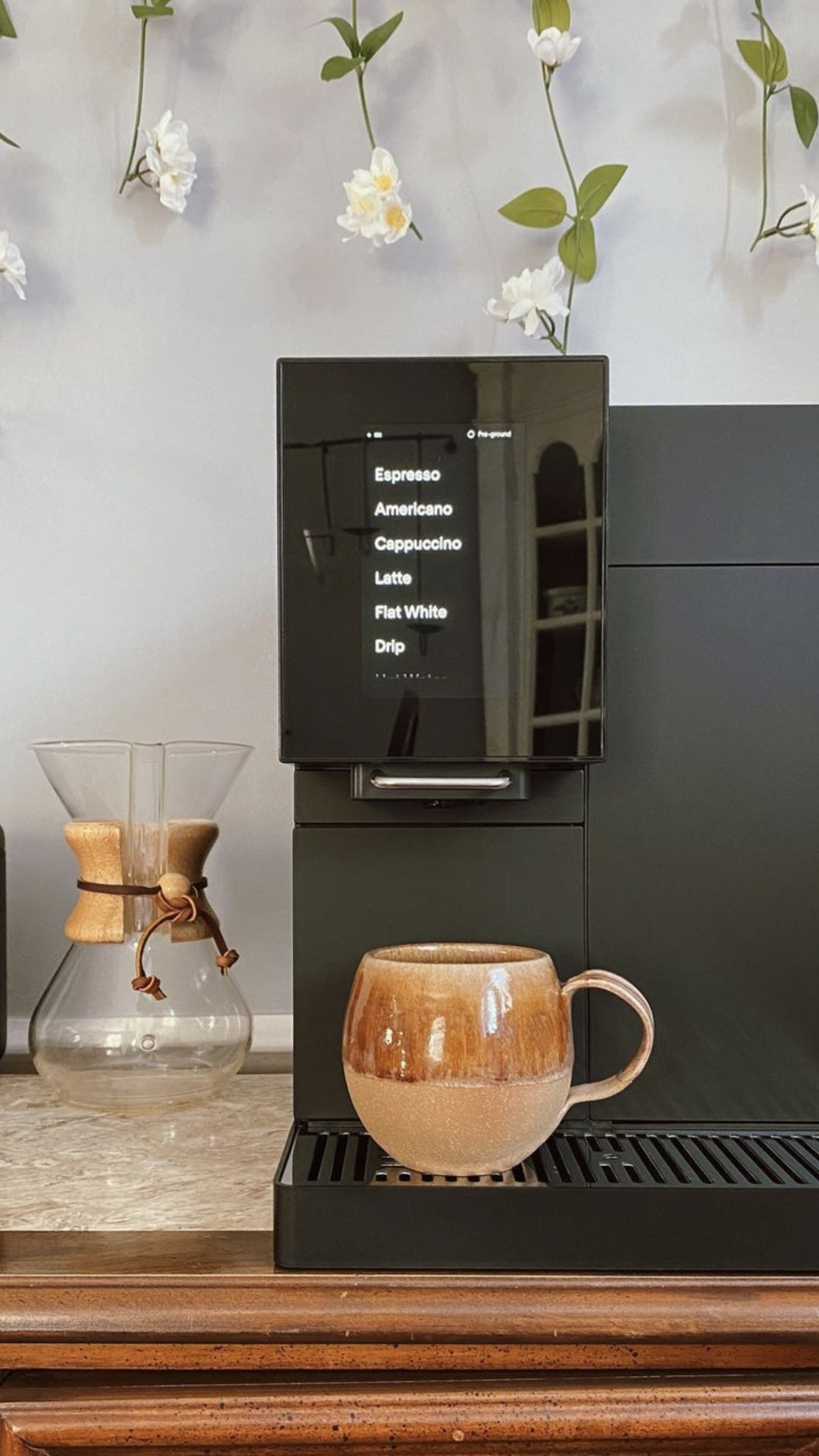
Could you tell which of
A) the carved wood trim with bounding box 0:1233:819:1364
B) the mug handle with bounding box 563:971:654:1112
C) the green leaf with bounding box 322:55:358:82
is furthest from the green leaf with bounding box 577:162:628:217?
the carved wood trim with bounding box 0:1233:819:1364

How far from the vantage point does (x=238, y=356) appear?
3.40 feet

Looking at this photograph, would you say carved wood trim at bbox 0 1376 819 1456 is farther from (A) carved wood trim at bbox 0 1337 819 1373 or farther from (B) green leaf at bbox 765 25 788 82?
(B) green leaf at bbox 765 25 788 82

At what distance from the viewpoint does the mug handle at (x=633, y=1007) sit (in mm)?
589

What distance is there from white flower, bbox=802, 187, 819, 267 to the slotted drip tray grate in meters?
0.73

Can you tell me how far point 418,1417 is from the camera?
52 centimetres

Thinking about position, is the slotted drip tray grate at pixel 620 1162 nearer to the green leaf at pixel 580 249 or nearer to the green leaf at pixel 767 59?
the green leaf at pixel 580 249

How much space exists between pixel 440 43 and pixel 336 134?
0.12m

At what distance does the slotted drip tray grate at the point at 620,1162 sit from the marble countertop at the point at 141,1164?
0.04 meters

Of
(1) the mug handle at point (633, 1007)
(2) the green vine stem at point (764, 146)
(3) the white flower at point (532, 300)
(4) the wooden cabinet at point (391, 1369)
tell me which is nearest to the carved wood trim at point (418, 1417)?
(4) the wooden cabinet at point (391, 1369)

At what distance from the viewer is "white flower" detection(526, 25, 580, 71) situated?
0.98 m

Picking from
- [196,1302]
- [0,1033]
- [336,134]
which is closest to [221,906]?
[0,1033]

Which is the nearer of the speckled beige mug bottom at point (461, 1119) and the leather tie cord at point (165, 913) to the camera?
the speckled beige mug bottom at point (461, 1119)

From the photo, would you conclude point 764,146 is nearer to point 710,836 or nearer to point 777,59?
point 777,59

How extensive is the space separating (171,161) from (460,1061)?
79cm
